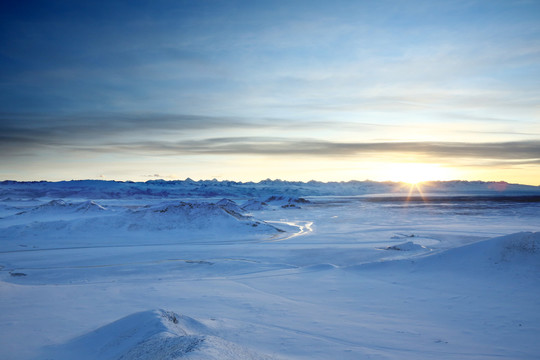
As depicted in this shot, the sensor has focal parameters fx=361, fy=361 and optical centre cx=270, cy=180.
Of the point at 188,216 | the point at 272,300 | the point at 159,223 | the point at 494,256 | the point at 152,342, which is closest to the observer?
the point at 152,342

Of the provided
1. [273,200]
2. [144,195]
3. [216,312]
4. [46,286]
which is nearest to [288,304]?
[216,312]

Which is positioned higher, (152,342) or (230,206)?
(230,206)

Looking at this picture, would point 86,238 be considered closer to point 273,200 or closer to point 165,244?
point 165,244

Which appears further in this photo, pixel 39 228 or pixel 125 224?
pixel 125 224

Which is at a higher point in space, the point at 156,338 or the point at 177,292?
the point at 156,338

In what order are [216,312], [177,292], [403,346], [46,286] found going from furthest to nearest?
1. [46,286]
2. [177,292]
3. [216,312]
4. [403,346]

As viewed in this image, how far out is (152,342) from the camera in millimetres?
5578

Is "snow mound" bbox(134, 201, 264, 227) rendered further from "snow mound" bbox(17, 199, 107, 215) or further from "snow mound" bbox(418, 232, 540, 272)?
"snow mound" bbox(418, 232, 540, 272)

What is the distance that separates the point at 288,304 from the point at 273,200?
78076mm

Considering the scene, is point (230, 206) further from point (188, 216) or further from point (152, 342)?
point (152, 342)

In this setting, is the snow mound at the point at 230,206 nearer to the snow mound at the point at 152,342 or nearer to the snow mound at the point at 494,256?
the snow mound at the point at 494,256

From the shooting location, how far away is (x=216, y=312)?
329 inches

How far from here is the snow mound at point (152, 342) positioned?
5070 millimetres

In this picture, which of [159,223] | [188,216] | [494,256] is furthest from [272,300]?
[188,216]
